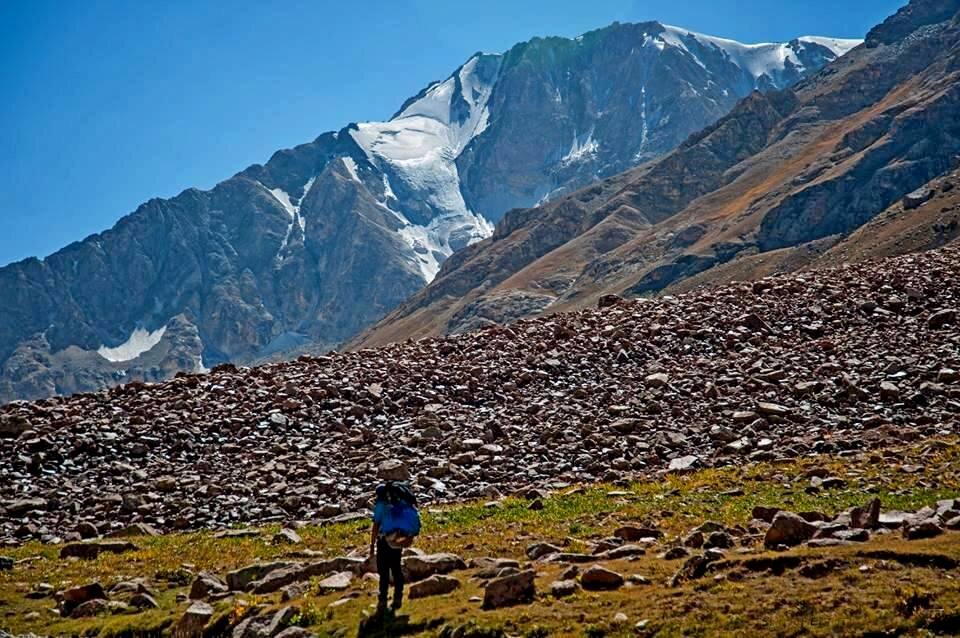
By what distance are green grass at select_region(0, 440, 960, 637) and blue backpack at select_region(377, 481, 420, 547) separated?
1058mm

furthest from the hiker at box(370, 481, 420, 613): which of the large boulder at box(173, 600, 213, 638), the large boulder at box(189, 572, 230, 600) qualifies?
the large boulder at box(189, 572, 230, 600)

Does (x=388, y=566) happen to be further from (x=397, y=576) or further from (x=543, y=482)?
(x=543, y=482)

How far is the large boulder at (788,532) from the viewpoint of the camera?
1477 centimetres

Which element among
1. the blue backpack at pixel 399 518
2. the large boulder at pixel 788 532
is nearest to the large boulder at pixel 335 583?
the blue backpack at pixel 399 518

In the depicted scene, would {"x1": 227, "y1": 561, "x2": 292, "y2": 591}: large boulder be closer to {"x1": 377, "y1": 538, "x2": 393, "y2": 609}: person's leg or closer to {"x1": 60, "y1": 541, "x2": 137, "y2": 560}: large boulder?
{"x1": 377, "y1": 538, "x2": 393, "y2": 609}: person's leg

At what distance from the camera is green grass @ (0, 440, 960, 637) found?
11906 mm

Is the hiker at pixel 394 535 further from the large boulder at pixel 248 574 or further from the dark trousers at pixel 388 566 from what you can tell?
the large boulder at pixel 248 574

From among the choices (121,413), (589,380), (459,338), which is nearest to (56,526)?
(121,413)

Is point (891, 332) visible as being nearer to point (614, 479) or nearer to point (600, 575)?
point (614, 479)

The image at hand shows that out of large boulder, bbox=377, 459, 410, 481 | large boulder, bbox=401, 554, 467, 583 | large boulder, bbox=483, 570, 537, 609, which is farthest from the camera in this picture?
large boulder, bbox=377, 459, 410, 481

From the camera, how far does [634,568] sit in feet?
48.5

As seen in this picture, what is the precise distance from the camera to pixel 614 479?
2464 centimetres

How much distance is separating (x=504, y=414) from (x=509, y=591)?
57.0 ft

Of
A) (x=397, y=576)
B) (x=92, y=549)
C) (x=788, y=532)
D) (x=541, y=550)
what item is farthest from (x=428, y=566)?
(x=92, y=549)
